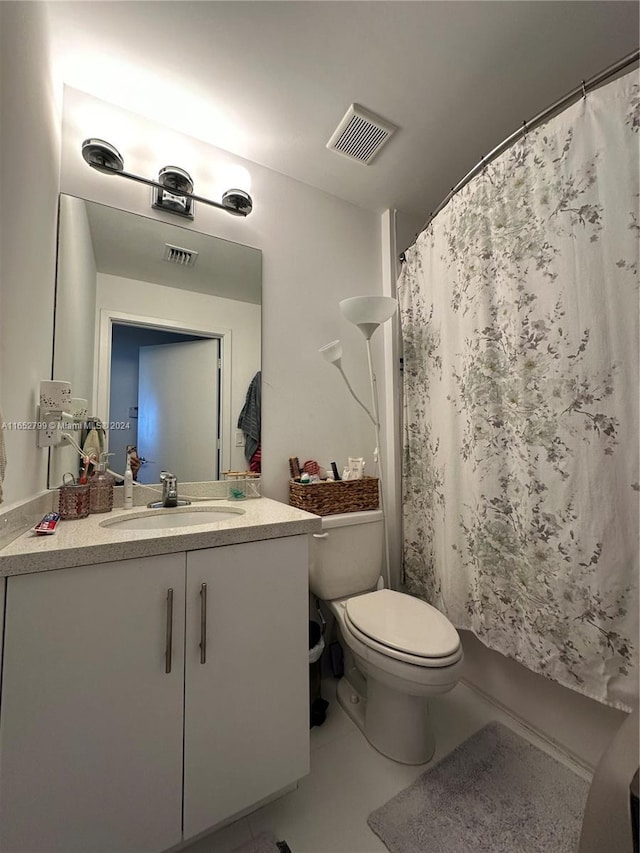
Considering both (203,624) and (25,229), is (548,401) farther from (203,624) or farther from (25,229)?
(25,229)

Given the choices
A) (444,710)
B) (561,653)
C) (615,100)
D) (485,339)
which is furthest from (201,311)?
(444,710)

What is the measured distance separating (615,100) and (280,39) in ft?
3.39

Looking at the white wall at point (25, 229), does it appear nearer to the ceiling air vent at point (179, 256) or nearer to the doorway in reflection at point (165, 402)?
the doorway in reflection at point (165, 402)

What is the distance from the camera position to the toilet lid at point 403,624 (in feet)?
3.39

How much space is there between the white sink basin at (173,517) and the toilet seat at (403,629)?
1.88ft

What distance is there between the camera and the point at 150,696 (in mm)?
790

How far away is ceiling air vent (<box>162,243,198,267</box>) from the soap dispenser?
882 mm

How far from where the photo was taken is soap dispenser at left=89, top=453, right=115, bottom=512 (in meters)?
1.13

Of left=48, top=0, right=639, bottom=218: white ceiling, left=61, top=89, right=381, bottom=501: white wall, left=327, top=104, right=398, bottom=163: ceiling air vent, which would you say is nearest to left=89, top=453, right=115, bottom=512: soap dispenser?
left=61, top=89, right=381, bottom=501: white wall

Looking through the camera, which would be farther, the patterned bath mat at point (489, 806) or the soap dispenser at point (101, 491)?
the soap dispenser at point (101, 491)

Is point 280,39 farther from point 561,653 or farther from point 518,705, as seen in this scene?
point 518,705

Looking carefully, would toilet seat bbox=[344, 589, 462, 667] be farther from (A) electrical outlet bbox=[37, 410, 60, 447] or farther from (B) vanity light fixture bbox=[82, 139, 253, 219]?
(B) vanity light fixture bbox=[82, 139, 253, 219]

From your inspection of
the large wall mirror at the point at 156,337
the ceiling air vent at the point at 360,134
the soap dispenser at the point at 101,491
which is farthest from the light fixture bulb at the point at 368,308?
the soap dispenser at the point at 101,491

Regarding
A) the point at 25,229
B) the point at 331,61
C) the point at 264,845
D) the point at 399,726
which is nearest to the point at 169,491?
the point at 25,229
